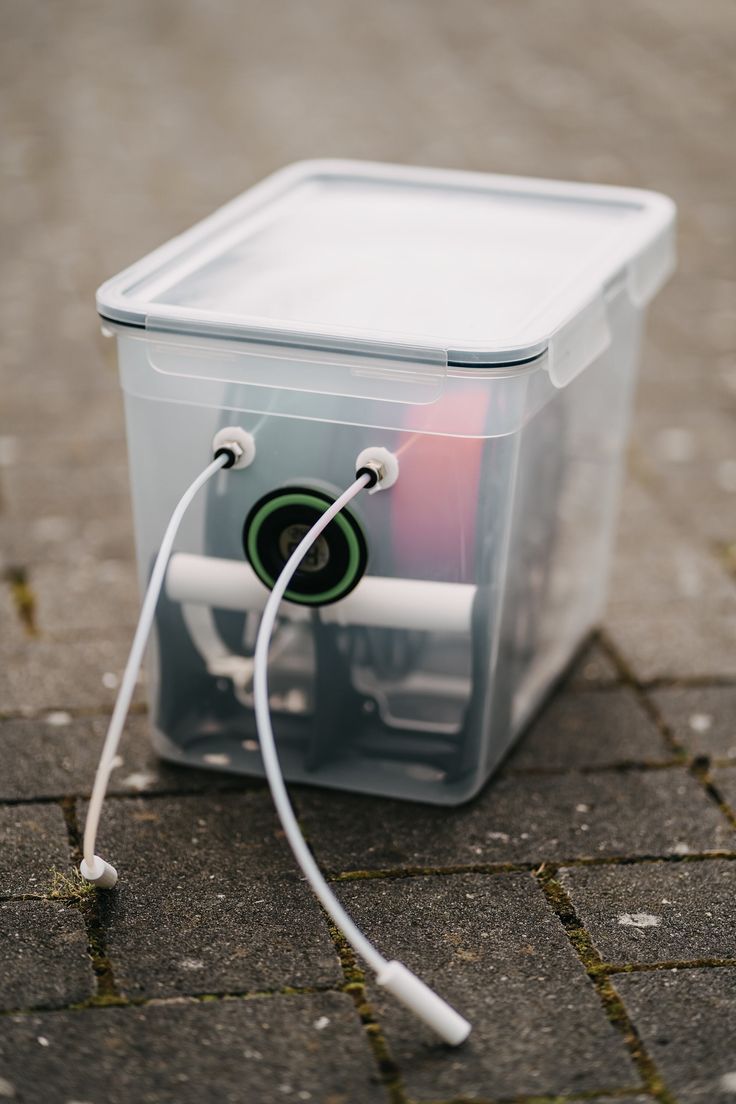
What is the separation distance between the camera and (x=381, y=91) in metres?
5.15

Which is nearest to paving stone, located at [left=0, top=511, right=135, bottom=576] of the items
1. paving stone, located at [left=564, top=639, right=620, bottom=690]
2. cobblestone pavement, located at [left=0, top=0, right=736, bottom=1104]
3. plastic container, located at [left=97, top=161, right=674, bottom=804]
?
cobblestone pavement, located at [left=0, top=0, right=736, bottom=1104]

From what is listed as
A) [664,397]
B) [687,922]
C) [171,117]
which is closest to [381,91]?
[171,117]

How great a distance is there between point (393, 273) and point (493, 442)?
27 cm

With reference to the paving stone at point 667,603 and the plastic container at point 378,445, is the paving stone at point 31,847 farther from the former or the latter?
the paving stone at point 667,603

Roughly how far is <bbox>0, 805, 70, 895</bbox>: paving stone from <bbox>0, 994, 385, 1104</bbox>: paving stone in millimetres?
213

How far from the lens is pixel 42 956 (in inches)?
50.9

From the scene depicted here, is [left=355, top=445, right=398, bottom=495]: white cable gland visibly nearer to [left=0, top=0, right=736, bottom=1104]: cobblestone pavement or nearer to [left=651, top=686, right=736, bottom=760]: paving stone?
[left=0, top=0, right=736, bottom=1104]: cobblestone pavement

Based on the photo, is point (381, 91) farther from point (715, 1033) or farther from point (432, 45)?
point (715, 1033)

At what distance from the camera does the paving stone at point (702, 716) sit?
170cm

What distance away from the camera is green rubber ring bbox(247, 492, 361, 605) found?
1.42 meters

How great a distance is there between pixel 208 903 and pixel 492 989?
0.98ft

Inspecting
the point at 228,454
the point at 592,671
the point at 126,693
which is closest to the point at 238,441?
the point at 228,454

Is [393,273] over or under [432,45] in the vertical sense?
over

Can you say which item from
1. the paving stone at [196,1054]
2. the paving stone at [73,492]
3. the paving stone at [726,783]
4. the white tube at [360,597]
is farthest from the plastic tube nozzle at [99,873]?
the paving stone at [73,492]
